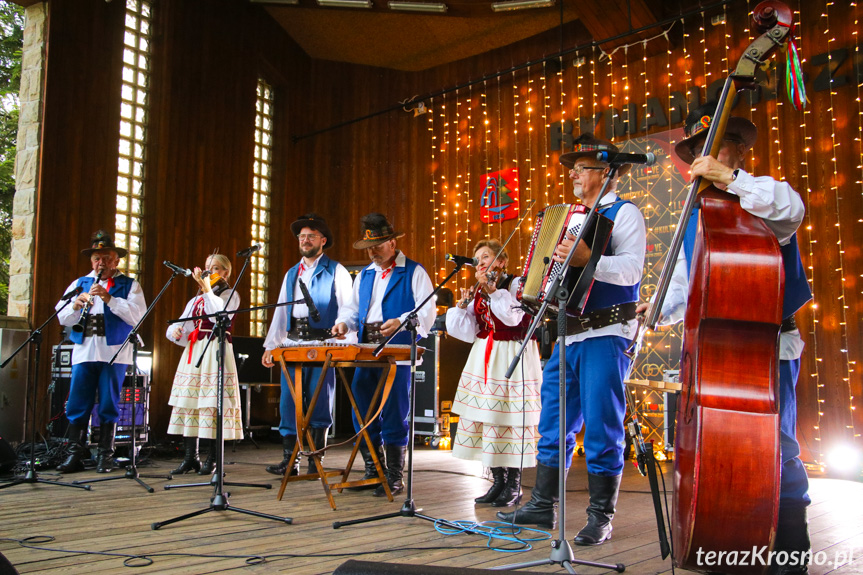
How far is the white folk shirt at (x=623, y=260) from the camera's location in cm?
281

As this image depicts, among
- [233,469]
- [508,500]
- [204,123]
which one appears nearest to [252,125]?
[204,123]

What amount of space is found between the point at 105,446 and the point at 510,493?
3.48 m

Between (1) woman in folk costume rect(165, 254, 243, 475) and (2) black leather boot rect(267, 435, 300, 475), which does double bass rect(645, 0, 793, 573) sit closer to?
(2) black leather boot rect(267, 435, 300, 475)

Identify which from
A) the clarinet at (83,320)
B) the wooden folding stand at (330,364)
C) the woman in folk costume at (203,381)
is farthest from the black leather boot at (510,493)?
the clarinet at (83,320)

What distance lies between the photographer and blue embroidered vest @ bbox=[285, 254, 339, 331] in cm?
490

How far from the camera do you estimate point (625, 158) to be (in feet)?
7.82

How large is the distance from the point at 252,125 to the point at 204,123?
826 millimetres

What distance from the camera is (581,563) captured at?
2.46m

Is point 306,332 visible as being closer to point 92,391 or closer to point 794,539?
point 92,391

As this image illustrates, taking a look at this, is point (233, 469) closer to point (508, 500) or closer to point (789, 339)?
point (508, 500)

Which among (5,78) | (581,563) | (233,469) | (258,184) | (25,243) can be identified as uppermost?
(5,78)

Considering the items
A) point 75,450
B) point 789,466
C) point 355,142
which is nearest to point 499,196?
point 355,142

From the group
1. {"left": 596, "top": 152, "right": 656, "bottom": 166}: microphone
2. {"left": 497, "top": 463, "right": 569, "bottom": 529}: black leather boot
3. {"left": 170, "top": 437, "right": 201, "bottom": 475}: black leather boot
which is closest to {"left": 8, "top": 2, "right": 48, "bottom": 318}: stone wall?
{"left": 170, "top": 437, "right": 201, "bottom": 475}: black leather boot

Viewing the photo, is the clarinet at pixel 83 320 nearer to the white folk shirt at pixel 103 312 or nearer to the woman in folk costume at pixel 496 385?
the white folk shirt at pixel 103 312
